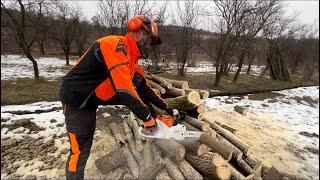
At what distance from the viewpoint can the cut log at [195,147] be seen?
3.62 metres

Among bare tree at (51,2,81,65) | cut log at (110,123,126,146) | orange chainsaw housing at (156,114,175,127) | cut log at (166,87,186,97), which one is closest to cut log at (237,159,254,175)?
cut log at (166,87,186,97)

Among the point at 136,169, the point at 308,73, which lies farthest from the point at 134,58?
the point at 308,73

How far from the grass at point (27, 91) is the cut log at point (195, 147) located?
565 centimetres

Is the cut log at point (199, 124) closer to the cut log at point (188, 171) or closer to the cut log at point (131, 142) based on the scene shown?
the cut log at point (188, 171)

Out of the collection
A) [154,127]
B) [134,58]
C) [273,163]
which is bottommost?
[273,163]

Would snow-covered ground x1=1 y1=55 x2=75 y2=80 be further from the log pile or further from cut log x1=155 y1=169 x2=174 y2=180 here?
cut log x1=155 y1=169 x2=174 y2=180

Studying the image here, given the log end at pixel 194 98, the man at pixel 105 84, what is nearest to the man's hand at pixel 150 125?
the man at pixel 105 84

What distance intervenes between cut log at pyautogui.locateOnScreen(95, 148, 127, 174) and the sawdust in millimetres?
2370

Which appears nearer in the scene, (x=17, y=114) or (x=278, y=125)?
(x=17, y=114)

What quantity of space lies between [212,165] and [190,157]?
39 centimetres

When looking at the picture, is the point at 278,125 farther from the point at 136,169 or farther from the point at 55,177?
the point at 55,177

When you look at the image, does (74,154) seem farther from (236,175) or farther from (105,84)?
(236,175)

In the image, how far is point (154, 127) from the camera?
8.76 feet

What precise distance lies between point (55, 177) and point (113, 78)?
230cm
